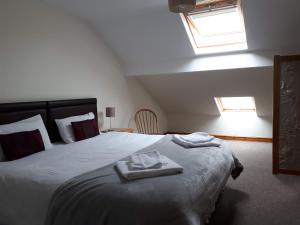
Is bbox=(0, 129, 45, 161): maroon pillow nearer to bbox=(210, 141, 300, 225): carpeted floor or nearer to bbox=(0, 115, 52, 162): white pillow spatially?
bbox=(0, 115, 52, 162): white pillow

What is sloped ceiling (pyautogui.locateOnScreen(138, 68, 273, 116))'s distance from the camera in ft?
14.2

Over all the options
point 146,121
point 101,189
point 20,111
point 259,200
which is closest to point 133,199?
point 101,189

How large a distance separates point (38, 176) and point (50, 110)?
1518 mm

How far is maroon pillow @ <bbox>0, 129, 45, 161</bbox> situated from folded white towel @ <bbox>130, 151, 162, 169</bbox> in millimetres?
1206

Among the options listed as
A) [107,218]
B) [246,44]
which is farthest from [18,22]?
[246,44]

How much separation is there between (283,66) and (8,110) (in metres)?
3.50

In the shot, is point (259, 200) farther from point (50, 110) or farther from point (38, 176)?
point (50, 110)

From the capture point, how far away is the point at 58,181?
1846 millimetres

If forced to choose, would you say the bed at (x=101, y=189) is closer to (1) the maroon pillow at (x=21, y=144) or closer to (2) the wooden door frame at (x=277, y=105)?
(1) the maroon pillow at (x=21, y=144)

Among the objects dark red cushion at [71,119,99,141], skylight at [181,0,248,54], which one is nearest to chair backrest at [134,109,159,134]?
dark red cushion at [71,119,99,141]

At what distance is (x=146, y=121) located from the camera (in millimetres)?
5750

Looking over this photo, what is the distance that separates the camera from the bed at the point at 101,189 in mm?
1511

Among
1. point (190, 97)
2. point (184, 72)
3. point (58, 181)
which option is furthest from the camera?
point (190, 97)

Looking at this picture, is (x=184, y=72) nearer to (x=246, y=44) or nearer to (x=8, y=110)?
(x=246, y=44)
